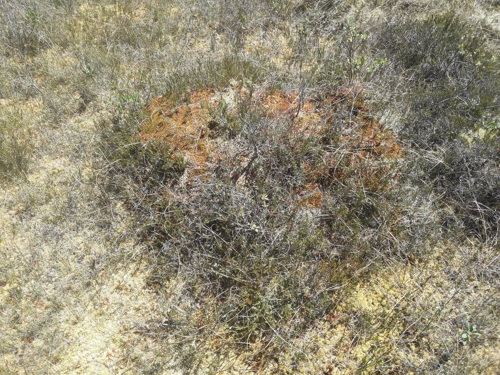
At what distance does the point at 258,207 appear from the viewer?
3.34 m

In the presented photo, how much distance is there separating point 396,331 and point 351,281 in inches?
19.2

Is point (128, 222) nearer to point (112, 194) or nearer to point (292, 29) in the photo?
Result: point (112, 194)

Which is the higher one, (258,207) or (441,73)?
(441,73)

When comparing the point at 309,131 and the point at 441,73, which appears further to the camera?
the point at 441,73

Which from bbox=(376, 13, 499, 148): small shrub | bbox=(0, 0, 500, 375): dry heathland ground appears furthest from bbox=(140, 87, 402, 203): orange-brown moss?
bbox=(376, 13, 499, 148): small shrub

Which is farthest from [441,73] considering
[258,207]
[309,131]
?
[258,207]

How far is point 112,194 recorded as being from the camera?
146 inches

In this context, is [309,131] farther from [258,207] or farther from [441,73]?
[441,73]

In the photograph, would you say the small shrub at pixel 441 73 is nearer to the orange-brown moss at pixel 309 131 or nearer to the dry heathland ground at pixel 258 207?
the dry heathland ground at pixel 258 207

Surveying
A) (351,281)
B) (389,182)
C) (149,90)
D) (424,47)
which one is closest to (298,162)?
(389,182)

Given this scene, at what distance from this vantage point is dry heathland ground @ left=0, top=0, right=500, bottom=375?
2.91 meters

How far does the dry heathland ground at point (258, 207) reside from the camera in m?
2.91

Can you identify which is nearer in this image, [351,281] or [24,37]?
[351,281]

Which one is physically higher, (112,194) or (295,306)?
(112,194)
